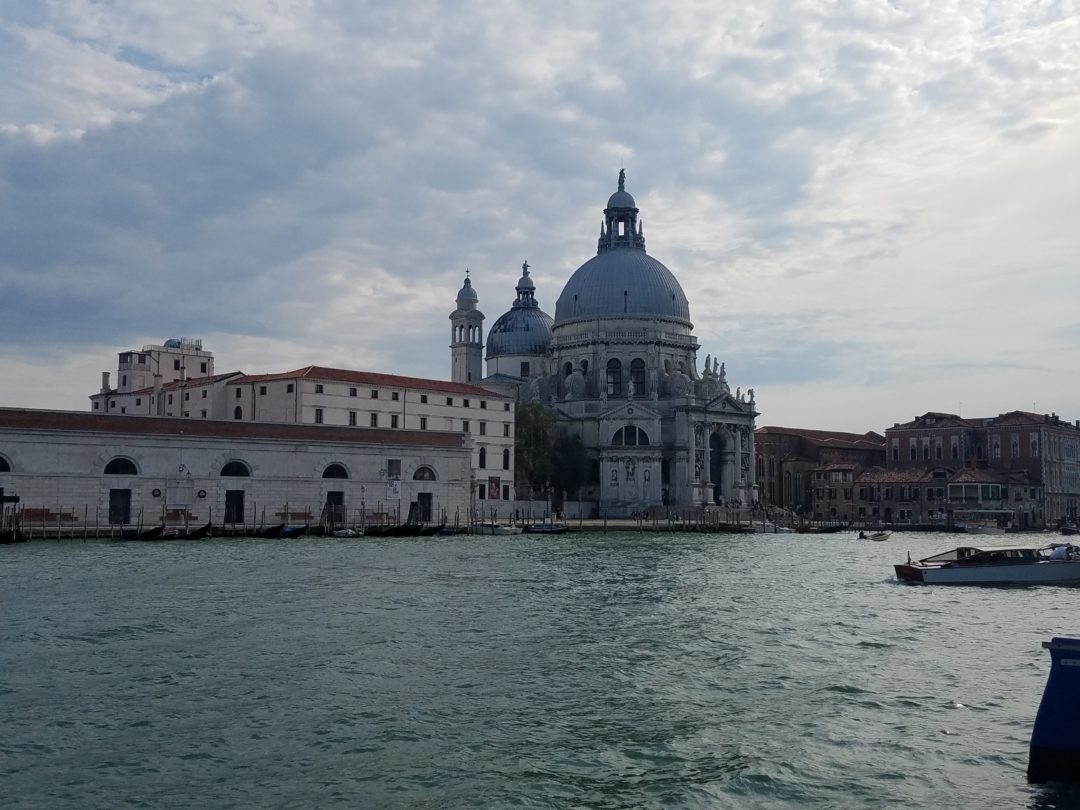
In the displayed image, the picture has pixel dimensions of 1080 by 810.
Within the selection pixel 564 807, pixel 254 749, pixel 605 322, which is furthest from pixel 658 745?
pixel 605 322

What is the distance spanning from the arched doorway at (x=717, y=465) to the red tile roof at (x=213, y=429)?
2804 cm

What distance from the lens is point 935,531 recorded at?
71.1m

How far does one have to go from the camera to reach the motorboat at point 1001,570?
2981cm

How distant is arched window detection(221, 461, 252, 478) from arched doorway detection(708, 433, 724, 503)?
38893 mm

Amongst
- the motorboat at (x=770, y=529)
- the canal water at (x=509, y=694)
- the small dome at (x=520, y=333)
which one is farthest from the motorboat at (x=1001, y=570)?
the small dome at (x=520, y=333)

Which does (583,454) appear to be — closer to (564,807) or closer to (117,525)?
(117,525)


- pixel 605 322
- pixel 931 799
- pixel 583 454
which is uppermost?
pixel 605 322

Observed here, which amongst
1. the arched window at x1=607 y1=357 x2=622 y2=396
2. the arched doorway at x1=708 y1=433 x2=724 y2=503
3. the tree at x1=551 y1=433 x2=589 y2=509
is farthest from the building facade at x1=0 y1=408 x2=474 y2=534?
the arched doorway at x1=708 y1=433 x2=724 y2=503

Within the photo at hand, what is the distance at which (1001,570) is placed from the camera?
2978 centimetres

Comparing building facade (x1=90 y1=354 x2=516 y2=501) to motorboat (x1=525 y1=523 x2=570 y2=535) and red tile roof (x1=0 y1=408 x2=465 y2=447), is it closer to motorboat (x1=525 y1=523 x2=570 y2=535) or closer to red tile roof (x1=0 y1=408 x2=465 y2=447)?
red tile roof (x1=0 y1=408 x2=465 y2=447)

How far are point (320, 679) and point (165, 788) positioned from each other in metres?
4.81

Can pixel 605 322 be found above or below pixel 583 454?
above

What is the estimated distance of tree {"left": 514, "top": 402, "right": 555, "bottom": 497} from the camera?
69.5 meters

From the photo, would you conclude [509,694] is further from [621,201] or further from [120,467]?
[621,201]
